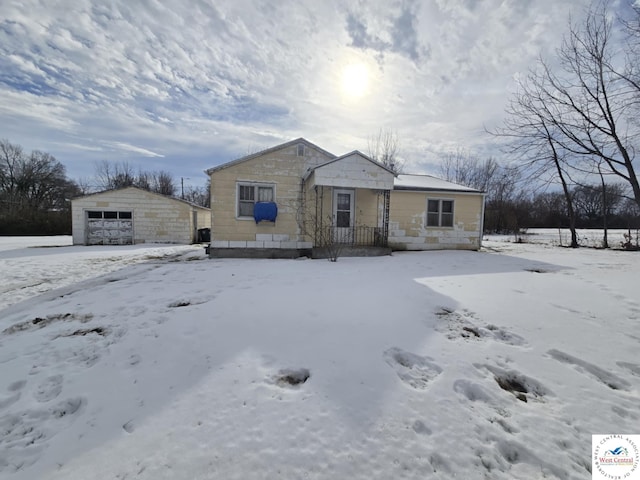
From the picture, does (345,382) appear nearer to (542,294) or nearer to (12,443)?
(12,443)

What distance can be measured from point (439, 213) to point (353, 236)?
4.28m

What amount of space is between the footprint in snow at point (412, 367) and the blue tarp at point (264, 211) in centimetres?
723

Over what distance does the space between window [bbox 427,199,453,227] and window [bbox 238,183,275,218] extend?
684cm

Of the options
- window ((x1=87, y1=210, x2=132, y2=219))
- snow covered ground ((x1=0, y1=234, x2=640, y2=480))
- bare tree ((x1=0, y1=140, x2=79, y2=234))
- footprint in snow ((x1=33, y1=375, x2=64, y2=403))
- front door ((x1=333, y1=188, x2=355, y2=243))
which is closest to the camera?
snow covered ground ((x1=0, y1=234, x2=640, y2=480))

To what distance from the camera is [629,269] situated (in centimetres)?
694

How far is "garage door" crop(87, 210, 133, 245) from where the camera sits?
49.2 feet

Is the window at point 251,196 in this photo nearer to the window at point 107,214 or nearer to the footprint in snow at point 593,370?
the footprint in snow at point 593,370

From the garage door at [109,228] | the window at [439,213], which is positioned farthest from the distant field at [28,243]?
the window at [439,213]

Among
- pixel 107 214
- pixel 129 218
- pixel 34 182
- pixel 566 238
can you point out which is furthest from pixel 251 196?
pixel 34 182

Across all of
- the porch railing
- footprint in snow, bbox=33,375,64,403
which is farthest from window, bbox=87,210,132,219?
footprint in snow, bbox=33,375,64,403

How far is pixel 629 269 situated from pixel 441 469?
9153mm

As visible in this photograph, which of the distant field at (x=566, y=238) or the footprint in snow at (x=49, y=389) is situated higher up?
the distant field at (x=566, y=238)

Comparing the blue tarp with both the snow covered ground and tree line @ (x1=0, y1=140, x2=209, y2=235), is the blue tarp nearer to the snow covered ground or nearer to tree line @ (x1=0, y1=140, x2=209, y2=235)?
the snow covered ground

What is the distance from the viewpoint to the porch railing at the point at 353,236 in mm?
9945
